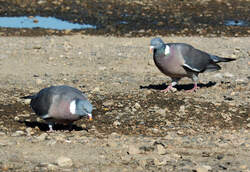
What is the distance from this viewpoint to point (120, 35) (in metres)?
17.5

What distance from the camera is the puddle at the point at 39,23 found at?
1895cm

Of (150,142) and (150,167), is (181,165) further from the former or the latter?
(150,142)

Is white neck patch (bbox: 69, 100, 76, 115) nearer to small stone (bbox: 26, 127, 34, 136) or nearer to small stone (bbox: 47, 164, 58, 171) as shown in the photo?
small stone (bbox: 26, 127, 34, 136)

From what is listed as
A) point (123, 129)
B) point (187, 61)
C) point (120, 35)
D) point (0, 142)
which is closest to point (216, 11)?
point (120, 35)

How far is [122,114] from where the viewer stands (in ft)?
29.6

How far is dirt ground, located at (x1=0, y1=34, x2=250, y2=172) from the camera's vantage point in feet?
21.4

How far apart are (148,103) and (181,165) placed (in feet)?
11.1

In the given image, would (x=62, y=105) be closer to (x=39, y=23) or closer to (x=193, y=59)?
(x=193, y=59)

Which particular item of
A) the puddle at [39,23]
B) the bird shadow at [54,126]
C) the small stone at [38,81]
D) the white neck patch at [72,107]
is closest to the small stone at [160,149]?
the white neck patch at [72,107]

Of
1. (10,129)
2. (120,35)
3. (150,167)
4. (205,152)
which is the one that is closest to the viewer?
(150,167)

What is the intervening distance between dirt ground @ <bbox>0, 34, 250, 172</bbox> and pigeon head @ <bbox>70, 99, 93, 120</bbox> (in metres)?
0.35

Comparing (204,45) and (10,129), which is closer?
(10,129)

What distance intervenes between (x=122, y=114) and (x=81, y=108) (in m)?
1.82

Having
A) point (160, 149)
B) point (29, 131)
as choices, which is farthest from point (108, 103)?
point (160, 149)
